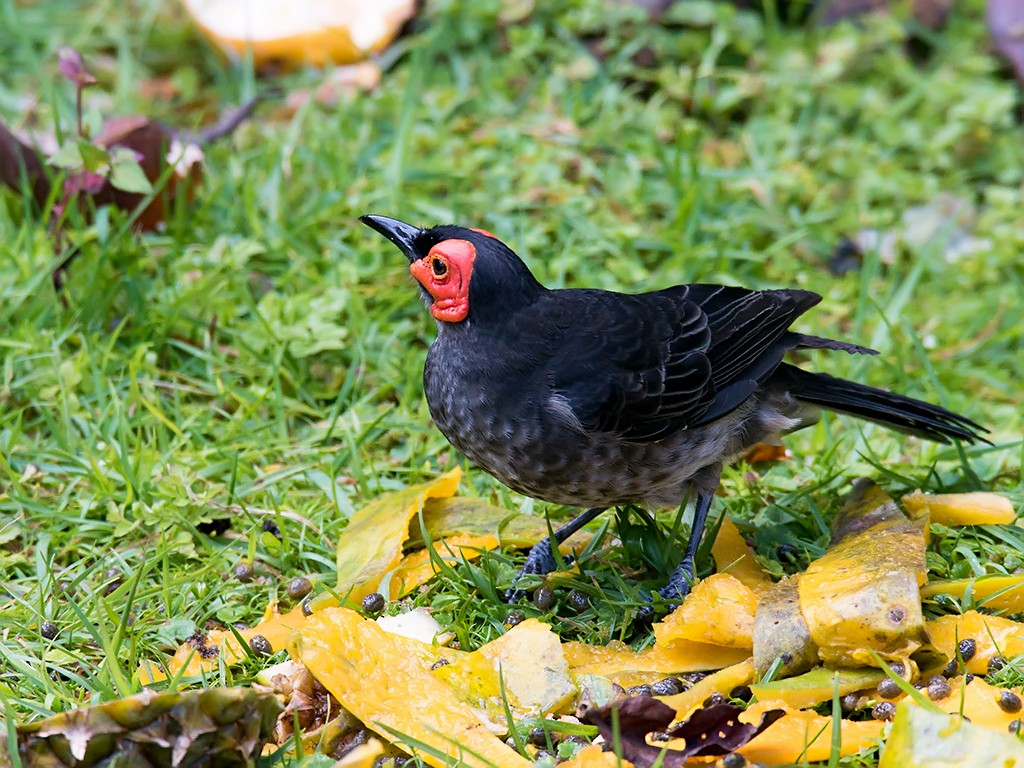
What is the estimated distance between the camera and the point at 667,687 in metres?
3.58

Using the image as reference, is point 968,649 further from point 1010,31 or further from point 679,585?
point 1010,31

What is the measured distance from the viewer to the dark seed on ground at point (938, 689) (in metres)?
3.37

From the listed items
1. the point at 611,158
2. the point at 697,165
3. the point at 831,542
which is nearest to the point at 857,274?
the point at 697,165

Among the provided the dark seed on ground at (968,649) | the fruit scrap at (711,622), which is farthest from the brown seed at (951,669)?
the fruit scrap at (711,622)

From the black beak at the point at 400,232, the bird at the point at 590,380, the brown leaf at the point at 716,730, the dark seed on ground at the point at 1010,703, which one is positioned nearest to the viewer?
the brown leaf at the point at 716,730

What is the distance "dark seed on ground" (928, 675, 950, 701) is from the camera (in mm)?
3371

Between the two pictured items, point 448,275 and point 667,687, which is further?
Result: point 448,275

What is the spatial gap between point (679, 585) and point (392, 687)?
1048mm

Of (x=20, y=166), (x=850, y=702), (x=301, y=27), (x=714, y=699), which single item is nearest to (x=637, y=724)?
(x=714, y=699)

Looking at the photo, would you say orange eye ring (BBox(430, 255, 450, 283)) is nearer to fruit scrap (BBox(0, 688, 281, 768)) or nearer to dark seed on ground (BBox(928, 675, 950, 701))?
fruit scrap (BBox(0, 688, 281, 768))

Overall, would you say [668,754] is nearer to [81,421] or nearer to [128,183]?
[81,421]

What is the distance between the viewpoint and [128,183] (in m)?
5.02

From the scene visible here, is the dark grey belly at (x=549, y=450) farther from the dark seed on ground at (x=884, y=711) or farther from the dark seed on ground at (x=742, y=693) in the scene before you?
the dark seed on ground at (x=884, y=711)

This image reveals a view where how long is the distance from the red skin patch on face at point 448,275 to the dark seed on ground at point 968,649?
5.89 ft
